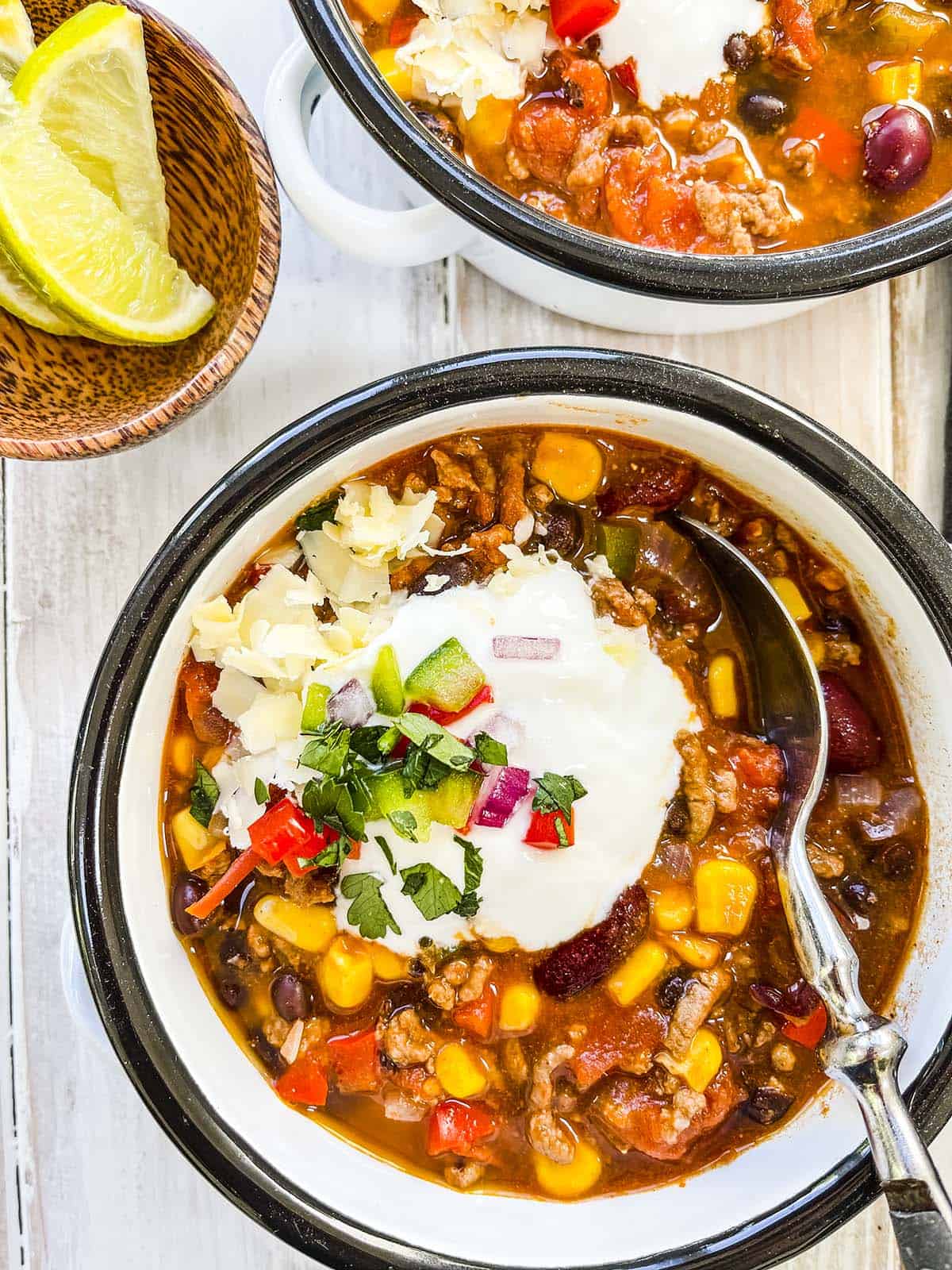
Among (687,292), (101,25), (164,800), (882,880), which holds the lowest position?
(882,880)

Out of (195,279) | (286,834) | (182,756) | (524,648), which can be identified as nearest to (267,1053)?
(286,834)

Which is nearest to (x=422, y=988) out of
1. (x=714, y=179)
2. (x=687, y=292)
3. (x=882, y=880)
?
(x=882, y=880)

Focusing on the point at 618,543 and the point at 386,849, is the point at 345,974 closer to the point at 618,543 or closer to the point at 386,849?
the point at 386,849

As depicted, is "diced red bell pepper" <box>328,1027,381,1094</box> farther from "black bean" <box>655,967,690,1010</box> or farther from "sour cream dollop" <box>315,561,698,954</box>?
"black bean" <box>655,967,690,1010</box>

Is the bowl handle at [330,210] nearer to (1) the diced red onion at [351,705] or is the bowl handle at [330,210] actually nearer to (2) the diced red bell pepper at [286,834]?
(1) the diced red onion at [351,705]

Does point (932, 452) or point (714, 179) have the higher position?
point (714, 179)

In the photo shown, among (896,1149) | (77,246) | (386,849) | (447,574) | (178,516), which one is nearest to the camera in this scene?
(896,1149)

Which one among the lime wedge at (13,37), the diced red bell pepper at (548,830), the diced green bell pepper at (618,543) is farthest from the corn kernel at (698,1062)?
the lime wedge at (13,37)

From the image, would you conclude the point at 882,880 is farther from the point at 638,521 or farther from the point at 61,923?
the point at 61,923
